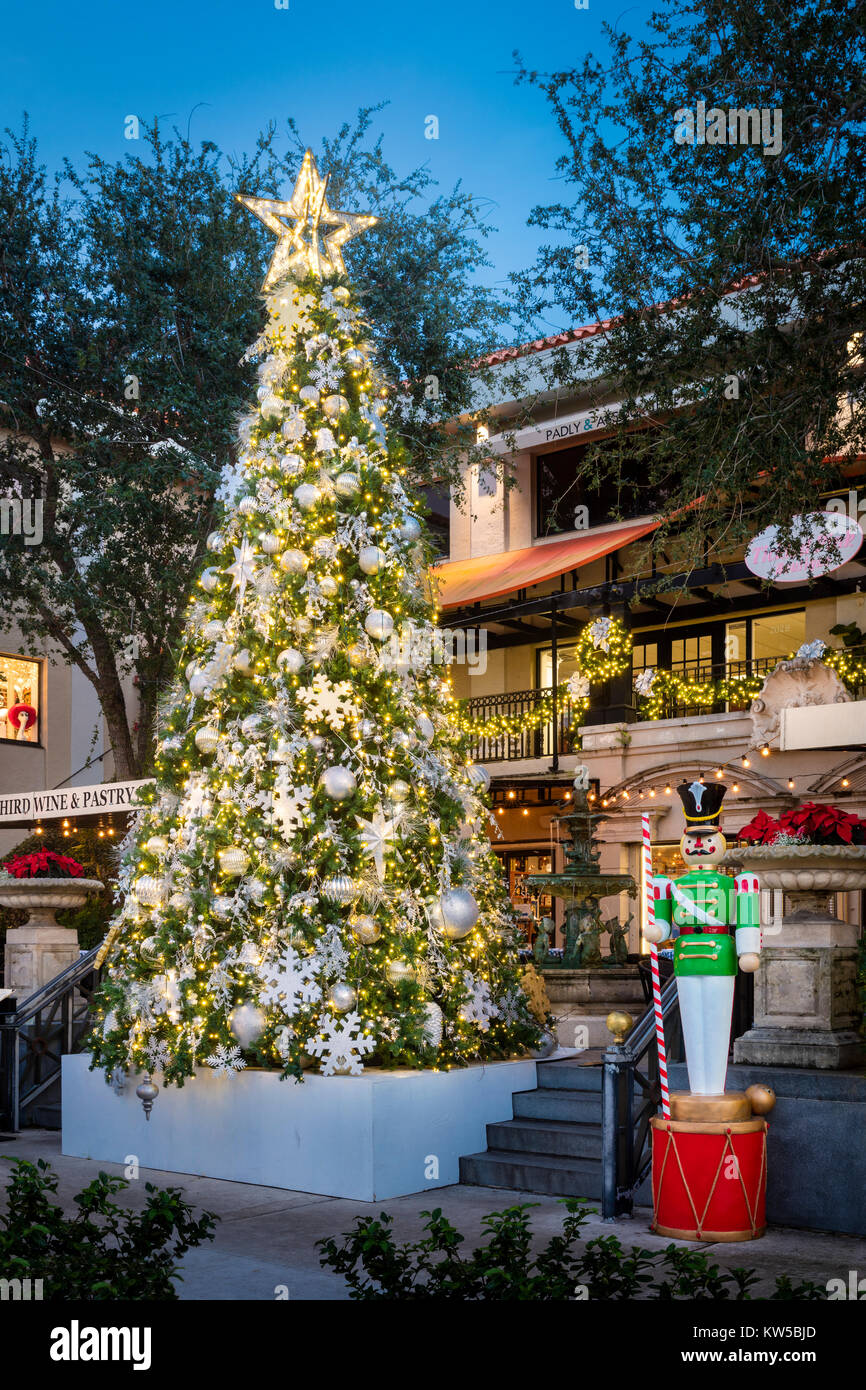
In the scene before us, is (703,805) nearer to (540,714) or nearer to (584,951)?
(584,951)

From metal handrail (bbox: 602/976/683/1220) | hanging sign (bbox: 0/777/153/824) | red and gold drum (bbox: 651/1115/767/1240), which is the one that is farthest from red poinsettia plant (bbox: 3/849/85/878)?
red and gold drum (bbox: 651/1115/767/1240)

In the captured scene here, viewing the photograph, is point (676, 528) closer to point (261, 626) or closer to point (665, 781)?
point (261, 626)

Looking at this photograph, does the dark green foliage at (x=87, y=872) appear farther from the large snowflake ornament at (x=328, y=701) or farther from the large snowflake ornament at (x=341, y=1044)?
the large snowflake ornament at (x=341, y=1044)

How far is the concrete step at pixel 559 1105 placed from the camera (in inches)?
316

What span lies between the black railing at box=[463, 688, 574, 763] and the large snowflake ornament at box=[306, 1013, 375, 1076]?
47.7 feet

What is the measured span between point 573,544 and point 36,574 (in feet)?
29.1

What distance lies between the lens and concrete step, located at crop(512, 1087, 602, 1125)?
26.3ft

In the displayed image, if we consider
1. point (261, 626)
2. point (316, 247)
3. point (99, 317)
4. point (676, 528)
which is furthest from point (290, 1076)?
point (99, 317)

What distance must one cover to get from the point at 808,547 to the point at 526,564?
32.9 feet

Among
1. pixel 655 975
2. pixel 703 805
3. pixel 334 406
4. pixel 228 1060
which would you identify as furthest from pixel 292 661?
pixel 655 975

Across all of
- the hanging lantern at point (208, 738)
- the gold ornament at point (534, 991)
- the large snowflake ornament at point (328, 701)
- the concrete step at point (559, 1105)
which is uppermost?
the large snowflake ornament at point (328, 701)

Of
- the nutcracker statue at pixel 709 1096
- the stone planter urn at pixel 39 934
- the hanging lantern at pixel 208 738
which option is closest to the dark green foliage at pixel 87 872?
the stone planter urn at pixel 39 934

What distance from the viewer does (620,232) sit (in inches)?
394

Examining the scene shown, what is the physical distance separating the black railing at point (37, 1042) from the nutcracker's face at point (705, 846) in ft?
17.5
